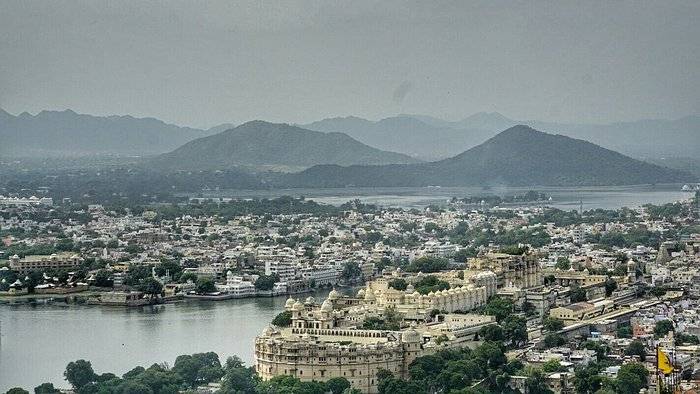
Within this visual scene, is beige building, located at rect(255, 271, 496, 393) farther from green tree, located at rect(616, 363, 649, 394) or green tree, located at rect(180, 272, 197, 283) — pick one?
green tree, located at rect(180, 272, 197, 283)

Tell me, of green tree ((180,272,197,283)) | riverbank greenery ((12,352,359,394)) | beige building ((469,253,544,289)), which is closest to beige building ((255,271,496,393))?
riverbank greenery ((12,352,359,394))

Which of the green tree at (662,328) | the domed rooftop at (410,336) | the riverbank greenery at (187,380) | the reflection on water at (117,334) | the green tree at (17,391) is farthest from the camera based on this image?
the green tree at (662,328)

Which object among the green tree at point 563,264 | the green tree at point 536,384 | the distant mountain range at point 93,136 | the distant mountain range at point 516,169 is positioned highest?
the distant mountain range at point 93,136

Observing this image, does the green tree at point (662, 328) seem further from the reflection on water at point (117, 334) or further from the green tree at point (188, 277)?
the green tree at point (188, 277)

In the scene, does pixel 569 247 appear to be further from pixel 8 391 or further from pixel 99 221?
pixel 8 391

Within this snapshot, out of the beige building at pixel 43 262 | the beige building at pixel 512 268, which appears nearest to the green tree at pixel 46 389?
the beige building at pixel 512 268

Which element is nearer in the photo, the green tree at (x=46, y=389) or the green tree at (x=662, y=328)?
the green tree at (x=46, y=389)

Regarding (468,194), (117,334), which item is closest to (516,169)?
(468,194)

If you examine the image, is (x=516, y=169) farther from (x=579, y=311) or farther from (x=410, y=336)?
(x=410, y=336)
